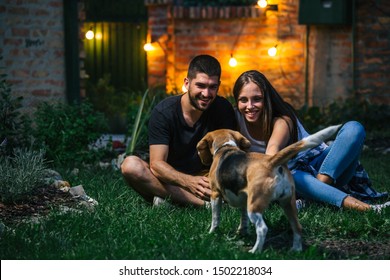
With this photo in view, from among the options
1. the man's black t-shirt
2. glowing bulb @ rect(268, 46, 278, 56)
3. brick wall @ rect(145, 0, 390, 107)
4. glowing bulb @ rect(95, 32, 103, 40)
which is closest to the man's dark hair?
the man's black t-shirt

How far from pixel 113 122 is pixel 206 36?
1.98 meters

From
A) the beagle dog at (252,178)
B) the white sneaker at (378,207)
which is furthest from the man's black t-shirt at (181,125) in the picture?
the white sneaker at (378,207)

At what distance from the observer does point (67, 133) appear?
8.43 meters

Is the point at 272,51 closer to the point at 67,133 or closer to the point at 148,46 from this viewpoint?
the point at 148,46

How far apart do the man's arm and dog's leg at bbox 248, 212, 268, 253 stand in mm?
1069

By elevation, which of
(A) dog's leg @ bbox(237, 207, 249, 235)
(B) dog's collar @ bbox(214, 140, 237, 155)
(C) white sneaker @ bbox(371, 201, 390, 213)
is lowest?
(C) white sneaker @ bbox(371, 201, 390, 213)

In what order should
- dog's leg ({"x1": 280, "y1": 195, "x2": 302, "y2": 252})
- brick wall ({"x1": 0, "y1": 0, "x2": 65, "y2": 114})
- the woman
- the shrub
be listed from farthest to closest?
brick wall ({"x1": 0, "y1": 0, "x2": 65, "y2": 114}), the shrub, the woman, dog's leg ({"x1": 280, "y1": 195, "x2": 302, "y2": 252})

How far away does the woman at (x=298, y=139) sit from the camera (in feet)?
18.5

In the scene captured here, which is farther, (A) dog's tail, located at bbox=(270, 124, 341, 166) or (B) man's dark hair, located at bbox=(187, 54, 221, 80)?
(B) man's dark hair, located at bbox=(187, 54, 221, 80)

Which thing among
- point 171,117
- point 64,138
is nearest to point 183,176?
point 171,117

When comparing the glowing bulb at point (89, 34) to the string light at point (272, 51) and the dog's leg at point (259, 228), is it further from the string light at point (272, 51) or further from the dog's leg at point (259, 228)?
the dog's leg at point (259, 228)

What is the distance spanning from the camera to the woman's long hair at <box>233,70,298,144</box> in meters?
5.66

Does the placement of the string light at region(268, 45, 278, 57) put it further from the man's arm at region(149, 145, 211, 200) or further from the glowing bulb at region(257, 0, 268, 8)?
the man's arm at region(149, 145, 211, 200)

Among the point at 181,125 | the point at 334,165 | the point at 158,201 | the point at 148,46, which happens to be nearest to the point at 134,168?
the point at 158,201
